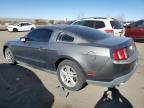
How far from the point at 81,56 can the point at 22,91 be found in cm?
171

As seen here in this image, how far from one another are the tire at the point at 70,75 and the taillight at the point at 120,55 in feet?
2.95

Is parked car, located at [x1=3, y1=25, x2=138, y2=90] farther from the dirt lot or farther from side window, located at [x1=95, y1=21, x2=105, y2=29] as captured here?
side window, located at [x1=95, y1=21, x2=105, y2=29]

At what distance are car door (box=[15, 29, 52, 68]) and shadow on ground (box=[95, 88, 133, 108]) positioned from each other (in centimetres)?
204

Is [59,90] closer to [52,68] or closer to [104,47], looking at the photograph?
[52,68]

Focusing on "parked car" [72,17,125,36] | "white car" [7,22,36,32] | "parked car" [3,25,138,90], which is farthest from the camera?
"white car" [7,22,36,32]

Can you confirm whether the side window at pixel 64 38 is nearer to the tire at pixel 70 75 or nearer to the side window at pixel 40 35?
the side window at pixel 40 35

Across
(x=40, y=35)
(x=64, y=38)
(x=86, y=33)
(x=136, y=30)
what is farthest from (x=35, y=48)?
(x=136, y=30)

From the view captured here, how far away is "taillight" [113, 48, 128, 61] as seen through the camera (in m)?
4.32

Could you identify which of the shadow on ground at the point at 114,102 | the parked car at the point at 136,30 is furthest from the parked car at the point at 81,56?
the parked car at the point at 136,30

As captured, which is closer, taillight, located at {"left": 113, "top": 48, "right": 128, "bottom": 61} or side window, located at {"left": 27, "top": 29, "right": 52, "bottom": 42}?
taillight, located at {"left": 113, "top": 48, "right": 128, "bottom": 61}

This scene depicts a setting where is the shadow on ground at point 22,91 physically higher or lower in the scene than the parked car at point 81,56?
lower

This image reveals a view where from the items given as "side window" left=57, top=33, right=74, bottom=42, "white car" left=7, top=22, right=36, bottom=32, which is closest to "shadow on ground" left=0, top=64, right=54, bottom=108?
"side window" left=57, top=33, right=74, bottom=42

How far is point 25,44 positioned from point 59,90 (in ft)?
7.12

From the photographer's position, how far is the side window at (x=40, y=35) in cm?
A: 562
